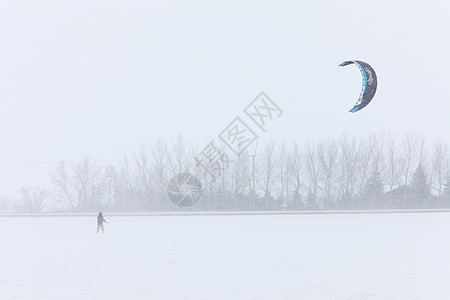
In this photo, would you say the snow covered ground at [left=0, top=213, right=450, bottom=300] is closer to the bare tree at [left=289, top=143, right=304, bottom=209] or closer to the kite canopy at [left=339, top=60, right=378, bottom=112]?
the kite canopy at [left=339, top=60, right=378, bottom=112]

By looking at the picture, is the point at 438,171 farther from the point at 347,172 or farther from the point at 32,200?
the point at 32,200

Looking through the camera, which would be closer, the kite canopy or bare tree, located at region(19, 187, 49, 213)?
the kite canopy

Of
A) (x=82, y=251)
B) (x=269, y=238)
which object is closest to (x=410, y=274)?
(x=269, y=238)

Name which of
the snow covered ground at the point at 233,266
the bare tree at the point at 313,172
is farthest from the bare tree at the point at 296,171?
the snow covered ground at the point at 233,266

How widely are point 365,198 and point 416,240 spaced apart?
3189 centimetres

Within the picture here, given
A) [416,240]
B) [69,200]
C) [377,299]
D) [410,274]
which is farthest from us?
[69,200]

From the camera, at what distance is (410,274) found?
10.0 m

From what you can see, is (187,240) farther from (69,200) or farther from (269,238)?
(69,200)

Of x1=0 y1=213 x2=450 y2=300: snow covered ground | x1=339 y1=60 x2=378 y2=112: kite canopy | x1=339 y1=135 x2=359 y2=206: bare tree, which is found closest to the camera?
x1=0 y1=213 x2=450 y2=300: snow covered ground

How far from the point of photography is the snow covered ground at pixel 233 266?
8633 millimetres

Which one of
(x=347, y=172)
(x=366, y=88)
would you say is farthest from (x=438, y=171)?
(x=366, y=88)

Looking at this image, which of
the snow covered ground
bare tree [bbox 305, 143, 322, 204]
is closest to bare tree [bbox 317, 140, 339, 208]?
bare tree [bbox 305, 143, 322, 204]

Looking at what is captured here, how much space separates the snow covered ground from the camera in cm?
863

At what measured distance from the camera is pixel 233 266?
11.1m
